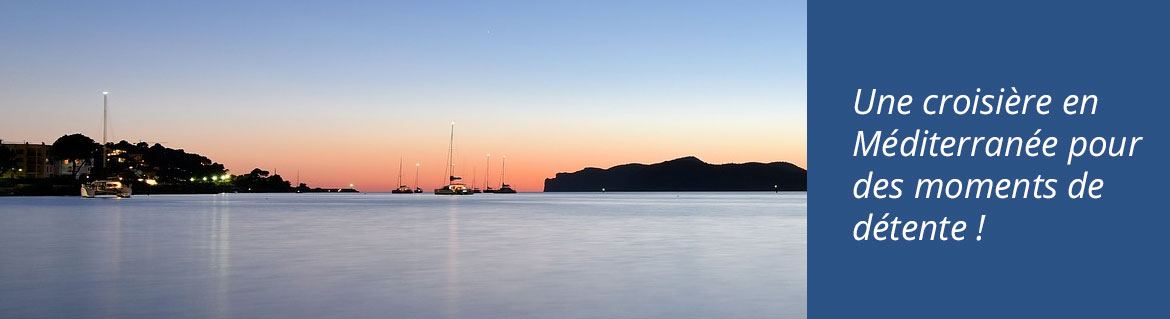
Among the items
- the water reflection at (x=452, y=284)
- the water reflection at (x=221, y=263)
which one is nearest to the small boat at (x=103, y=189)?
the water reflection at (x=221, y=263)

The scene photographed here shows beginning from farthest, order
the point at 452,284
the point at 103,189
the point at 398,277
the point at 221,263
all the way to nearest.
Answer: the point at 103,189
the point at 221,263
the point at 398,277
the point at 452,284

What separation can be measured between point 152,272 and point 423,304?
9317mm

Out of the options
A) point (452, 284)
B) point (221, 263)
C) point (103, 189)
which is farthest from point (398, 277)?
A: point (103, 189)

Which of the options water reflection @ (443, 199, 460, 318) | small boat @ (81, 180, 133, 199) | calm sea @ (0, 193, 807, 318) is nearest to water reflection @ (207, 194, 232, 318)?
calm sea @ (0, 193, 807, 318)

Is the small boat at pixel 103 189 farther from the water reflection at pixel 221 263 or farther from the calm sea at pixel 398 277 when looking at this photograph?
the calm sea at pixel 398 277

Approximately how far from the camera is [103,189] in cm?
16512

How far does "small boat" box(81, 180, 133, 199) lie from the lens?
162 meters

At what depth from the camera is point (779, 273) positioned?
82.2 feet

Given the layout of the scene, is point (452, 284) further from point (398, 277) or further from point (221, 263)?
point (221, 263)

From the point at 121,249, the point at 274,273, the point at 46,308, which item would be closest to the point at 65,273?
the point at 274,273

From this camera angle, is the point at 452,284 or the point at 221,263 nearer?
the point at 452,284

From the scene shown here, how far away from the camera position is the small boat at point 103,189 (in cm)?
16175

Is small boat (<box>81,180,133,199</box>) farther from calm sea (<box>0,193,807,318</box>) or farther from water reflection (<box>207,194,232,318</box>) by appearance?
calm sea (<box>0,193,807,318</box>)
